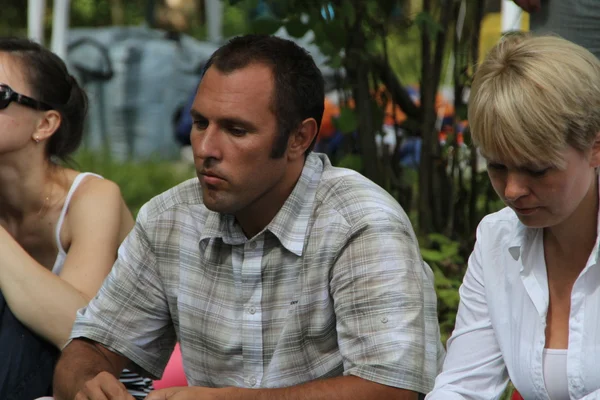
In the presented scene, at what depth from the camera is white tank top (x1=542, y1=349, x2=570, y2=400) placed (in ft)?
7.06

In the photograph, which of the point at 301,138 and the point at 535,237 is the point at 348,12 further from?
the point at 535,237

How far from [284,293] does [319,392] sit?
0.30 m

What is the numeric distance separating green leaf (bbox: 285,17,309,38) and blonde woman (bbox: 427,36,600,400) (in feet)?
5.69

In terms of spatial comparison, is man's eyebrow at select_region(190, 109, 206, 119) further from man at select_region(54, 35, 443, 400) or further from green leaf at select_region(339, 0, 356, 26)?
green leaf at select_region(339, 0, 356, 26)

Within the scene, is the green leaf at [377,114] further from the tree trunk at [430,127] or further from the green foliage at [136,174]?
the green foliage at [136,174]

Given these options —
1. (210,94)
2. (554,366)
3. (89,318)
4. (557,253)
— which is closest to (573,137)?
(557,253)

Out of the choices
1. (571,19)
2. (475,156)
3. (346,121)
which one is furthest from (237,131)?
(475,156)

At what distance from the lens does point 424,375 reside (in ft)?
7.74

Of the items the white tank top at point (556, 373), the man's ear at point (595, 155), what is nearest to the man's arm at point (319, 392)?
the white tank top at point (556, 373)

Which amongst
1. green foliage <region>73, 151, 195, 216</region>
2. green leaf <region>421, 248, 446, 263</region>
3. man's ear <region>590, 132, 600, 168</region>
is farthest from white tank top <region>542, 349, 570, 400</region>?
green foliage <region>73, 151, 195, 216</region>

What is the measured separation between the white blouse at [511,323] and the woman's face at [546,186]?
0.40 feet

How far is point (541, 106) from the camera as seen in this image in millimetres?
2002

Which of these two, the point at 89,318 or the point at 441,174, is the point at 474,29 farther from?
the point at 89,318

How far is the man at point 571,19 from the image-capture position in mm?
3100
